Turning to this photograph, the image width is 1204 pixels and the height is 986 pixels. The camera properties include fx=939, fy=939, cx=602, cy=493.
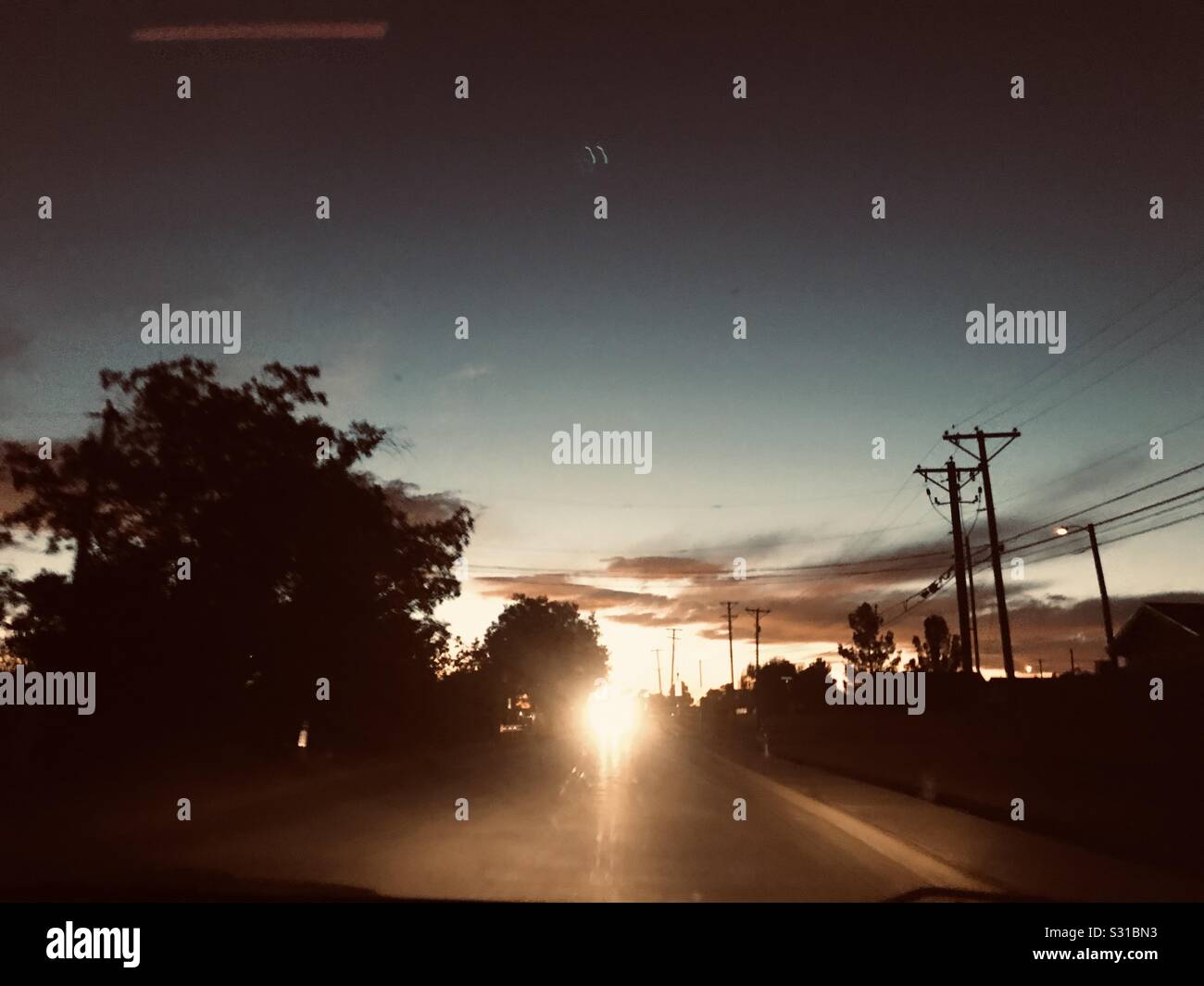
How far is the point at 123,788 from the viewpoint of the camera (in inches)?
807

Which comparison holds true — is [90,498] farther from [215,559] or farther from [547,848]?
[547,848]

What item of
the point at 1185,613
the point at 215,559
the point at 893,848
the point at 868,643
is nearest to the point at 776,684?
the point at 868,643

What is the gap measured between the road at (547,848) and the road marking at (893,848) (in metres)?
0.03

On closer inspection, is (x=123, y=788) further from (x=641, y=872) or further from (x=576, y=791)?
(x=641, y=872)

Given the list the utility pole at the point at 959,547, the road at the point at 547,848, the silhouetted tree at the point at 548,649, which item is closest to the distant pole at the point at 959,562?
the utility pole at the point at 959,547

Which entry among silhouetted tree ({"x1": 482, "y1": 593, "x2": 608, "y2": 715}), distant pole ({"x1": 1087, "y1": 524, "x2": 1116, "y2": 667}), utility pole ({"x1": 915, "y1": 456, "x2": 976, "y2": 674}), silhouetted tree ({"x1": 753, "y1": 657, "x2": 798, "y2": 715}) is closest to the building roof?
distant pole ({"x1": 1087, "y1": 524, "x2": 1116, "y2": 667})

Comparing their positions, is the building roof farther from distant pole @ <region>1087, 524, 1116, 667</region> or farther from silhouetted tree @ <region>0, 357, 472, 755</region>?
silhouetted tree @ <region>0, 357, 472, 755</region>

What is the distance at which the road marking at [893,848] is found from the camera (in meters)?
9.82

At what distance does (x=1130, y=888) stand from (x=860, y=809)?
8690mm

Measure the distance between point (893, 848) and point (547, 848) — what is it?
183 inches

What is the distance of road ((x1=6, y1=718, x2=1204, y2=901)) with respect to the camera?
361 inches

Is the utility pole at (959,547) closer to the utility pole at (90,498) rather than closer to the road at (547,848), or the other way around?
the road at (547,848)

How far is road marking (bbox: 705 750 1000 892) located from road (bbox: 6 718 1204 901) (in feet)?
0.10
